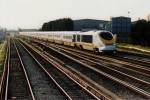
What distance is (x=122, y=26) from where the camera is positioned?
68812mm

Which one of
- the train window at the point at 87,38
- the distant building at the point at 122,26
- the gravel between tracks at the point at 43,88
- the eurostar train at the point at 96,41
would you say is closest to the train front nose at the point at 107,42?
the eurostar train at the point at 96,41

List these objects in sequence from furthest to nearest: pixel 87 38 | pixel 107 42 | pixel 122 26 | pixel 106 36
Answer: pixel 122 26
pixel 87 38
pixel 106 36
pixel 107 42

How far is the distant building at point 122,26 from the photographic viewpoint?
225 feet

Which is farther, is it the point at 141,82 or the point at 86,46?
the point at 86,46

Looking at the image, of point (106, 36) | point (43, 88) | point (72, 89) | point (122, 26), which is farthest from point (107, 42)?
point (122, 26)

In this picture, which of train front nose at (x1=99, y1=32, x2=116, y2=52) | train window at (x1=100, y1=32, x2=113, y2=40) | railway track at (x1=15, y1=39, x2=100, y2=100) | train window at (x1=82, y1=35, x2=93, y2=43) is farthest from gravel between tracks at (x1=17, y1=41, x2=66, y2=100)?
train window at (x1=82, y1=35, x2=93, y2=43)

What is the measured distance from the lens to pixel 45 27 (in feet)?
538

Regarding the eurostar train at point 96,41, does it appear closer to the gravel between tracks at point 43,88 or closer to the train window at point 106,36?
the train window at point 106,36

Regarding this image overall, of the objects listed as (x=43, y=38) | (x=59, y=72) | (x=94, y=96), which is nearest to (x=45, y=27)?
(x=43, y=38)

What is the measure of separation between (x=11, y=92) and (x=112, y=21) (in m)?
52.2

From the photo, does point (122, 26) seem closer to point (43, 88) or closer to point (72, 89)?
point (43, 88)

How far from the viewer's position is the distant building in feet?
225

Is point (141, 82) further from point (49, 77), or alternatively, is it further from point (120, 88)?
point (49, 77)

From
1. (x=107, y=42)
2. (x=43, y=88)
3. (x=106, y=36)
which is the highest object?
(x=106, y=36)
